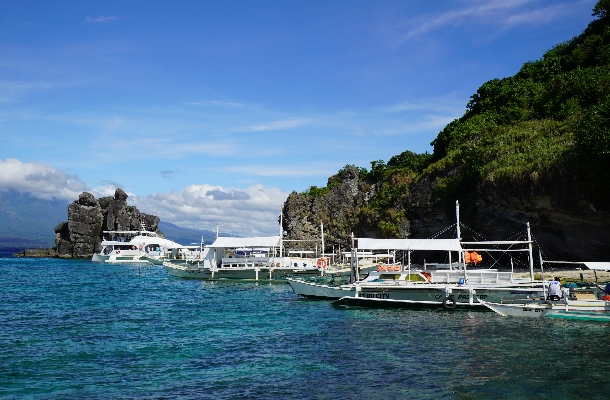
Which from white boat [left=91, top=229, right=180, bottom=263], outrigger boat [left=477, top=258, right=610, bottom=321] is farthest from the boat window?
white boat [left=91, top=229, right=180, bottom=263]

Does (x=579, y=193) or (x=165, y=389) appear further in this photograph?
(x=579, y=193)

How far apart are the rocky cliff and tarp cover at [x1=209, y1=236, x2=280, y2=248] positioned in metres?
16.1

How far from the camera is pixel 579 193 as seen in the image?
148 feet

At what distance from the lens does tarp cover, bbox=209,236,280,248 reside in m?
62.3

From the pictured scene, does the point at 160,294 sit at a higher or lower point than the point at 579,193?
lower

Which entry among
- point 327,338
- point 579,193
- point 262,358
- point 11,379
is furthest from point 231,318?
point 579,193

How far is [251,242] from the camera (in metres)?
63.3

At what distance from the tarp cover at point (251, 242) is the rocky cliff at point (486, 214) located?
16.1 metres

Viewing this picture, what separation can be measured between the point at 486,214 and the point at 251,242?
26831 millimetres

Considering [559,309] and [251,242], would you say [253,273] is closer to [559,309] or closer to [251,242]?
[251,242]

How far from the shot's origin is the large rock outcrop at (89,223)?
123 metres

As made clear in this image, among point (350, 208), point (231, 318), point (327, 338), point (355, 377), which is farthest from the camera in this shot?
point (350, 208)

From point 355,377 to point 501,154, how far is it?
39974 mm

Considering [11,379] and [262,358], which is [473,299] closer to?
[262,358]
